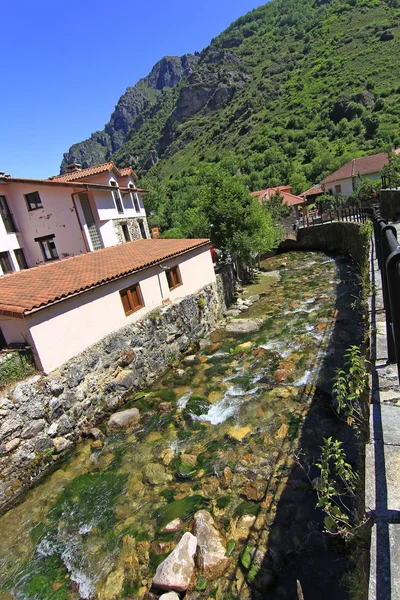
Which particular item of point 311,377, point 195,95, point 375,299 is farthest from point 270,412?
point 195,95

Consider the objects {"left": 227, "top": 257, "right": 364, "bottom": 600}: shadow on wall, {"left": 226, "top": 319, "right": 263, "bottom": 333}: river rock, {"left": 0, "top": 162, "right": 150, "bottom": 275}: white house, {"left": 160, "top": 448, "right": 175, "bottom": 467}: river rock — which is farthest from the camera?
{"left": 0, "top": 162, "right": 150, "bottom": 275}: white house

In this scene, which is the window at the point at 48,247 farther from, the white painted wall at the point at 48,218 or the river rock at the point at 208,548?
the river rock at the point at 208,548

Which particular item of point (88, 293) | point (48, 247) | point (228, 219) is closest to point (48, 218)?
point (48, 247)

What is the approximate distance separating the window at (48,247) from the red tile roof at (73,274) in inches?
306

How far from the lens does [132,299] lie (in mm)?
13117

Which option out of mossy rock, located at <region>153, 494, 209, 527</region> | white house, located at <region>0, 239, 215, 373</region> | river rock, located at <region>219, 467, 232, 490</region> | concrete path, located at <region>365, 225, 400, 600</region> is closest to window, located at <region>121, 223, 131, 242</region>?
white house, located at <region>0, 239, 215, 373</region>

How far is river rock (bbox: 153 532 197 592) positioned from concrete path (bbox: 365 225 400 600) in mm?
3752

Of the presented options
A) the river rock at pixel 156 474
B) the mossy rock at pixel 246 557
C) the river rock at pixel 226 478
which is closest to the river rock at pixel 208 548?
the mossy rock at pixel 246 557

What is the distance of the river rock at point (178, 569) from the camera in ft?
17.0

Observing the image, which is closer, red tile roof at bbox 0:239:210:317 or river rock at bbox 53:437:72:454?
river rock at bbox 53:437:72:454

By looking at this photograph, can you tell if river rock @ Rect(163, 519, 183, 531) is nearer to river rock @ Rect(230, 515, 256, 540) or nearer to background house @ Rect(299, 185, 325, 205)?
river rock @ Rect(230, 515, 256, 540)

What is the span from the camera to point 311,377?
10.1 metres

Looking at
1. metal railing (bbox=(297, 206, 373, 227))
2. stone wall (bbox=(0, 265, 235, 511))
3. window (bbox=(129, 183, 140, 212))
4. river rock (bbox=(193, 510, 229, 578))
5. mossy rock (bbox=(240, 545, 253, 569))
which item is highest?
window (bbox=(129, 183, 140, 212))

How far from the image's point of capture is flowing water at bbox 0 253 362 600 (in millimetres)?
5512
